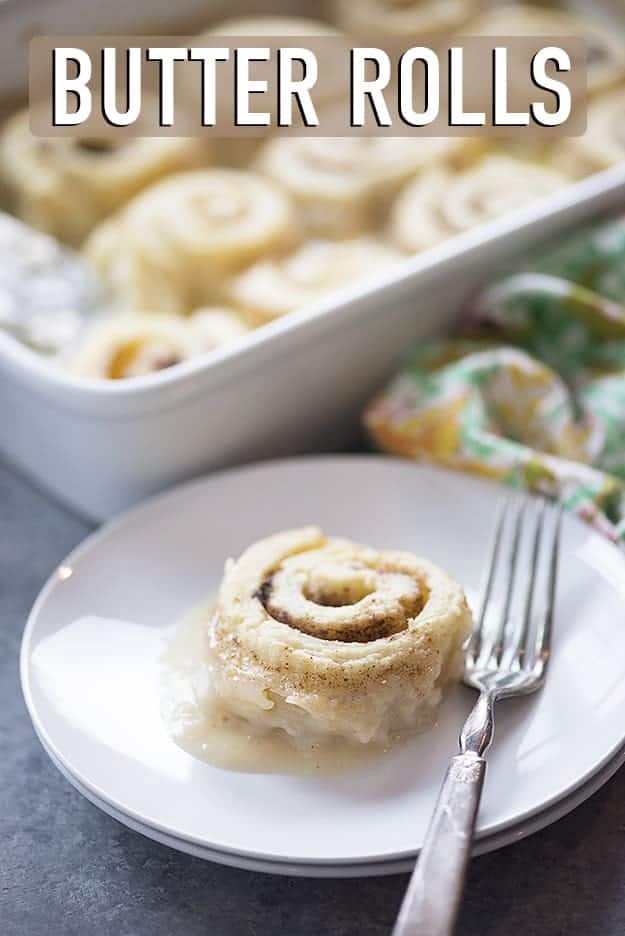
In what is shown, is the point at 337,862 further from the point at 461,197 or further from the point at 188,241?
the point at 461,197

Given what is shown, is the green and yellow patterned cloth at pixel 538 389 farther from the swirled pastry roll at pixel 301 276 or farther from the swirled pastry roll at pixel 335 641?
the swirled pastry roll at pixel 335 641

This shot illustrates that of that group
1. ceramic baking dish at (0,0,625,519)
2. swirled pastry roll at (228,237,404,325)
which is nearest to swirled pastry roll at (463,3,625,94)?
ceramic baking dish at (0,0,625,519)

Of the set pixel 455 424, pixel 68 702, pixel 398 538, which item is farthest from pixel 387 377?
pixel 68 702

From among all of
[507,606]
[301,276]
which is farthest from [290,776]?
[301,276]

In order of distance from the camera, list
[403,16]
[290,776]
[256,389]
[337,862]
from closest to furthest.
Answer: [337,862], [290,776], [256,389], [403,16]

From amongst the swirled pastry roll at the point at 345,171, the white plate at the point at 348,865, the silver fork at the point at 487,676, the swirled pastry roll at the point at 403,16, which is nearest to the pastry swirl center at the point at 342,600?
the silver fork at the point at 487,676

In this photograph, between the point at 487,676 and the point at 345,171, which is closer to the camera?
the point at 487,676

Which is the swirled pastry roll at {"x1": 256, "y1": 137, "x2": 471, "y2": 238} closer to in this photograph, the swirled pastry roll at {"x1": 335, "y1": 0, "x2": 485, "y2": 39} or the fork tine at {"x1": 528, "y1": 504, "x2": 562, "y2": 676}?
the swirled pastry roll at {"x1": 335, "y1": 0, "x2": 485, "y2": 39}
